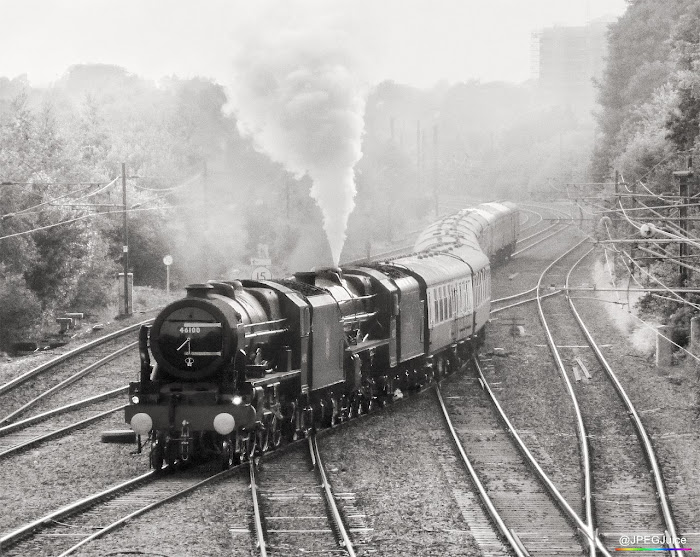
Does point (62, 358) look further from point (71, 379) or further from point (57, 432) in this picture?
point (57, 432)

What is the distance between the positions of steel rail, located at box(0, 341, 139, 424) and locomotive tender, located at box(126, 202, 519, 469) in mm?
7216

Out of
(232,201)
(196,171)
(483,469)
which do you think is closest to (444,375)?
(483,469)

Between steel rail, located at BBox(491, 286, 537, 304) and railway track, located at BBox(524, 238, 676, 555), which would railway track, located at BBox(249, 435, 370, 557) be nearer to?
railway track, located at BBox(524, 238, 676, 555)

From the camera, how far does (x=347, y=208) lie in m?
33.1

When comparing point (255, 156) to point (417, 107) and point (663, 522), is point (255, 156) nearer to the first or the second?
point (663, 522)

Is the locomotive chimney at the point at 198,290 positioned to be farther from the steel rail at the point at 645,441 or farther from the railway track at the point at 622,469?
the steel rail at the point at 645,441

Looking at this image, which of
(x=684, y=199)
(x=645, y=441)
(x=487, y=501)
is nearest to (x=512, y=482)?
(x=487, y=501)

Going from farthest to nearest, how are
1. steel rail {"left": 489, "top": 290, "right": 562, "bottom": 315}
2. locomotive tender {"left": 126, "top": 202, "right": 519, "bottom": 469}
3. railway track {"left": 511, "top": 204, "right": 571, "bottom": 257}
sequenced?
railway track {"left": 511, "top": 204, "right": 571, "bottom": 257} < steel rail {"left": 489, "top": 290, "right": 562, "bottom": 315} < locomotive tender {"left": 126, "top": 202, "right": 519, "bottom": 469}

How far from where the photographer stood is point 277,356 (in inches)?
781

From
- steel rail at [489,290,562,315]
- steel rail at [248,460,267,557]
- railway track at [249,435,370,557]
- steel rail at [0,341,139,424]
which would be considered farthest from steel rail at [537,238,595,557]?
steel rail at [0,341,139,424]

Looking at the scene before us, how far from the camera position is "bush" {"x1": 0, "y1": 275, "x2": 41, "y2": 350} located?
39719mm

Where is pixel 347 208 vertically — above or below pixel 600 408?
above

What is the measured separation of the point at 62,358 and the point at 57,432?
1063cm

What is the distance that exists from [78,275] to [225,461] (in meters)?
28.2
